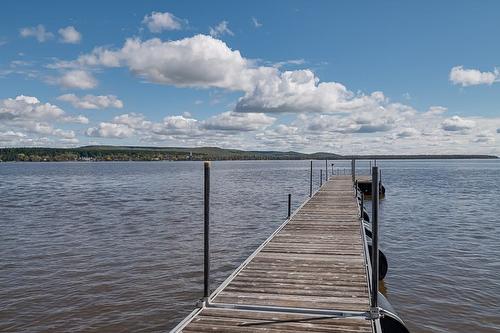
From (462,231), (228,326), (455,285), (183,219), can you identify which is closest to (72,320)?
(228,326)

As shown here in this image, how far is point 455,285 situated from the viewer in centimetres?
1375

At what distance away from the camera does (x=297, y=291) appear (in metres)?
8.79

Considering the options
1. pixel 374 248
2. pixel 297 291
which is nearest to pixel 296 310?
pixel 297 291

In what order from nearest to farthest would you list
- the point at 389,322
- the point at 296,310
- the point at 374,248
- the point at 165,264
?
the point at 296,310, the point at 389,322, the point at 374,248, the point at 165,264

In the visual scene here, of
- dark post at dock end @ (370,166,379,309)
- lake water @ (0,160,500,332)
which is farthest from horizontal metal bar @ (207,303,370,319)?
lake water @ (0,160,500,332)

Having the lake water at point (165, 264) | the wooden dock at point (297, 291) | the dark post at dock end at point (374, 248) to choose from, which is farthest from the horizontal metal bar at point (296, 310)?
the lake water at point (165, 264)

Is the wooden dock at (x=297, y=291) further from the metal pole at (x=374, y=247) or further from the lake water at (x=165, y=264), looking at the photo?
the lake water at (x=165, y=264)

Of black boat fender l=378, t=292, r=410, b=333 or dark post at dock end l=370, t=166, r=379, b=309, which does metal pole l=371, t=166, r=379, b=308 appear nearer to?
dark post at dock end l=370, t=166, r=379, b=309

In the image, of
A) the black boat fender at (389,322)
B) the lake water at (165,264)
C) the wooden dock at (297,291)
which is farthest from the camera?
the lake water at (165,264)

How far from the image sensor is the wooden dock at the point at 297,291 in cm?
712

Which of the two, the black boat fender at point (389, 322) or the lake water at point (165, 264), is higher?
the black boat fender at point (389, 322)

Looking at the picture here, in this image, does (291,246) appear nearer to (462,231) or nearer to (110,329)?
(110,329)

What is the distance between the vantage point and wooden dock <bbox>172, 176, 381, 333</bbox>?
281 inches

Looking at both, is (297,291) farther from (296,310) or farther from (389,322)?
(389,322)
